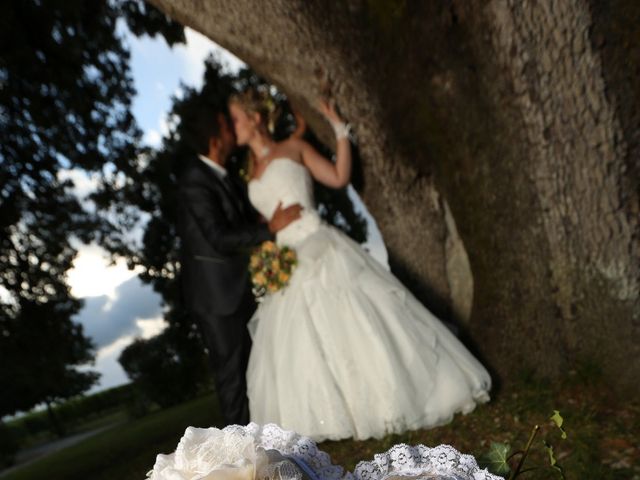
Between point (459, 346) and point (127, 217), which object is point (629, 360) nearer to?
point (459, 346)

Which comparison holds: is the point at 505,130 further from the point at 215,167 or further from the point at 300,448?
the point at 300,448

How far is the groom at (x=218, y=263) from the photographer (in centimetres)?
459

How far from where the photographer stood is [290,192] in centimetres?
446

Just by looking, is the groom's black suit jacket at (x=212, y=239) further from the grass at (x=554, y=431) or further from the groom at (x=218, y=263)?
the grass at (x=554, y=431)

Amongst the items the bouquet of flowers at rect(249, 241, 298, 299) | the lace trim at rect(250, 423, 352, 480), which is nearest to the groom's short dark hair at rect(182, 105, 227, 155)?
the bouquet of flowers at rect(249, 241, 298, 299)

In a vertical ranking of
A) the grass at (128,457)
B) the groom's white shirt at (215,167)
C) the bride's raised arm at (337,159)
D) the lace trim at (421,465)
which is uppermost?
the groom's white shirt at (215,167)

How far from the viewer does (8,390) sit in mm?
13766

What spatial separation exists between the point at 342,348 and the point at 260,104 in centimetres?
216

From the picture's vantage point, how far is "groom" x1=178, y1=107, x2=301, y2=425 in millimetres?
4590

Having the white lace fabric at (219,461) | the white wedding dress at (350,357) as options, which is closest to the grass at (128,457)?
the white wedding dress at (350,357)

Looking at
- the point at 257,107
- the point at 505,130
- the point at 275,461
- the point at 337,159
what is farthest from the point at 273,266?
the point at 275,461

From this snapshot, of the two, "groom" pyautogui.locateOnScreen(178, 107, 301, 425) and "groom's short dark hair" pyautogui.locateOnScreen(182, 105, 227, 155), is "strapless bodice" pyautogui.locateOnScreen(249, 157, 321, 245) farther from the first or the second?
"groom's short dark hair" pyautogui.locateOnScreen(182, 105, 227, 155)

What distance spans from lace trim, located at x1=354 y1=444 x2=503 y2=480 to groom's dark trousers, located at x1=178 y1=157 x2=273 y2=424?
3.36 m

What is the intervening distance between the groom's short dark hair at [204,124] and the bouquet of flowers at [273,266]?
1.10 m
